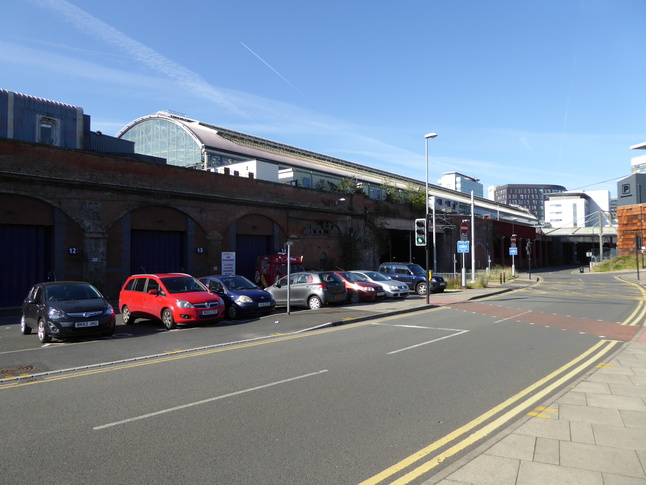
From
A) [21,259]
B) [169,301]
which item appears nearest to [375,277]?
[169,301]

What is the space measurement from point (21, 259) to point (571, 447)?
23.3 metres

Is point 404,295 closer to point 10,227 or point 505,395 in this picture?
point 505,395

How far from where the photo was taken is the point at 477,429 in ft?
17.7

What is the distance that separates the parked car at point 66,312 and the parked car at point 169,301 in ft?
6.34

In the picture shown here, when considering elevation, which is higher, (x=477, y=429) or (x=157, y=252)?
(x=157, y=252)

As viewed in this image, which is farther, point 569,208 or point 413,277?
point 569,208

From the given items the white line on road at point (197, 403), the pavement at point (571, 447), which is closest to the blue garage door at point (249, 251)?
the white line on road at point (197, 403)

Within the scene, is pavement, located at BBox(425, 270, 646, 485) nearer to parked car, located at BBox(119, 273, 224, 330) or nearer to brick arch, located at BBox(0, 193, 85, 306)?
parked car, located at BBox(119, 273, 224, 330)

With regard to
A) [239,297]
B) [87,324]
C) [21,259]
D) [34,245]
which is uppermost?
[34,245]

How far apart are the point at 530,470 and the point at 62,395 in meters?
6.38

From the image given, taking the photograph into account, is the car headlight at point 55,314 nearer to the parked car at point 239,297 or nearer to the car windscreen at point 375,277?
the parked car at point 239,297

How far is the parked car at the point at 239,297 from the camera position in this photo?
16.3 m

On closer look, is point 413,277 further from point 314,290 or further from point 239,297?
point 239,297

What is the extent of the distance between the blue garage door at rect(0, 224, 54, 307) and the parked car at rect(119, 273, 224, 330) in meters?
8.39
